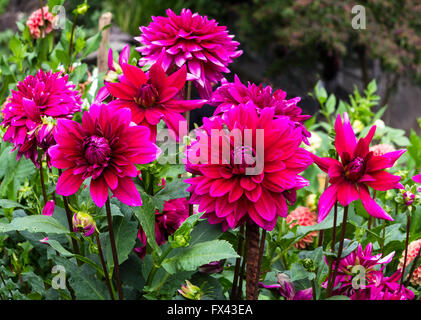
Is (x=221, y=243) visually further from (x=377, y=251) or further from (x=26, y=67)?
(x=26, y=67)

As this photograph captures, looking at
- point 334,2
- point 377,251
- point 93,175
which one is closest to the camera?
point 93,175

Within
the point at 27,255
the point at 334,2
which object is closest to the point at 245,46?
the point at 334,2

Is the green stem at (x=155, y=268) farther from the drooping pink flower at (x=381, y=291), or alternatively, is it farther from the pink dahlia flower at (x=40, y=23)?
the pink dahlia flower at (x=40, y=23)

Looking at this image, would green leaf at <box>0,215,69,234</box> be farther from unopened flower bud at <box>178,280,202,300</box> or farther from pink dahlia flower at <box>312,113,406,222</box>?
pink dahlia flower at <box>312,113,406,222</box>

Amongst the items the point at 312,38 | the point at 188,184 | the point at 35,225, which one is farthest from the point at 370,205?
the point at 312,38

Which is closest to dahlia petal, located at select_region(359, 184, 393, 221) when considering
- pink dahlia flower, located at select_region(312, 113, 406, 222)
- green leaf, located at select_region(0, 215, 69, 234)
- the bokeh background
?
pink dahlia flower, located at select_region(312, 113, 406, 222)

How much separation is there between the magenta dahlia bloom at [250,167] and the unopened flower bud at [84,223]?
124 mm

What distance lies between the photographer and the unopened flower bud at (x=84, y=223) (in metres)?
0.57

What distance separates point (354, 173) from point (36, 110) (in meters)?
0.38

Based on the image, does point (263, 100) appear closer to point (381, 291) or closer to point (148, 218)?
point (148, 218)

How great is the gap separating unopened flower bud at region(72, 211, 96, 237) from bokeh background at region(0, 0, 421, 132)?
2189mm

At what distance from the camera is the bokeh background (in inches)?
143

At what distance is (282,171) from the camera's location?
1.78 ft
